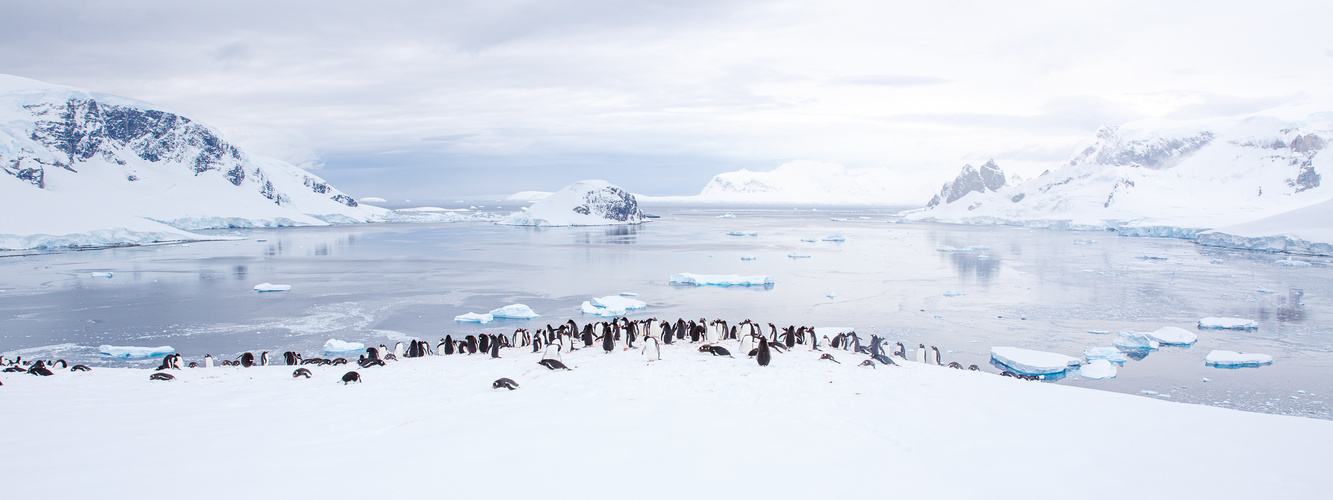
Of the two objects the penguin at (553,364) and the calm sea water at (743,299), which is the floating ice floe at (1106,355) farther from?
the penguin at (553,364)

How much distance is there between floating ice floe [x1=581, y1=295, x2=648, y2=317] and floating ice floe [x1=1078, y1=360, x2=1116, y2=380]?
9847 mm

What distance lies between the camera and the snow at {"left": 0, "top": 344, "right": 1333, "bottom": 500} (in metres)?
4.48

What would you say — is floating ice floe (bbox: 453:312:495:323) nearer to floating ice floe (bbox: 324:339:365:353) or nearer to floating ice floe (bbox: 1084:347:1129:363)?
floating ice floe (bbox: 324:339:365:353)

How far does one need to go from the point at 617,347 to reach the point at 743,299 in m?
9.75

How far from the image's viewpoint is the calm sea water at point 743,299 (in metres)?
13.2

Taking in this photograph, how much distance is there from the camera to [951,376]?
845 centimetres

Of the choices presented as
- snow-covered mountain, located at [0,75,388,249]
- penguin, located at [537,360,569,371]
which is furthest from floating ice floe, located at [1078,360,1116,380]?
snow-covered mountain, located at [0,75,388,249]

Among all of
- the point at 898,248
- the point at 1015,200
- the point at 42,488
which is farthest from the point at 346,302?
the point at 1015,200

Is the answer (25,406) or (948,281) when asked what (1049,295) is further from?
(25,406)

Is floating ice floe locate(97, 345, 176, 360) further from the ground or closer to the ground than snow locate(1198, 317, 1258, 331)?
further from the ground

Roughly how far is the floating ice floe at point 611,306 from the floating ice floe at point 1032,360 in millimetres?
Result: 8639

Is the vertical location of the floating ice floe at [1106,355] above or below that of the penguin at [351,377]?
below

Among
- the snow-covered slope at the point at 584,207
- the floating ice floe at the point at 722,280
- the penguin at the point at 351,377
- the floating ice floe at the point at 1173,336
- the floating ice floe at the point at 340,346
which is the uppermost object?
the snow-covered slope at the point at 584,207

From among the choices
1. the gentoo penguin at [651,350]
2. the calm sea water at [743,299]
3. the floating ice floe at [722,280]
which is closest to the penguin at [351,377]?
the gentoo penguin at [651,350]
